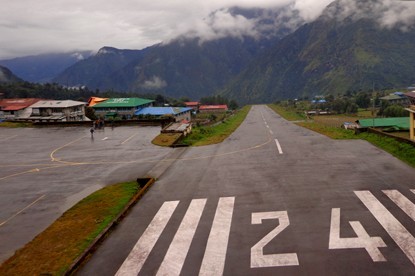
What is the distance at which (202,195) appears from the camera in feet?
76.7

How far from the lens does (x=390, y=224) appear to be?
1745cm

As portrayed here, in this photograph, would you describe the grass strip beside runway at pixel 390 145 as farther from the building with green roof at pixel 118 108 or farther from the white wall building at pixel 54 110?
the building with green roof at pixel 118 108

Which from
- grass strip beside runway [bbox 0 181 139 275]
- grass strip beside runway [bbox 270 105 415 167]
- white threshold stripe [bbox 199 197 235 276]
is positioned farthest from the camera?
grass strip beside runway [bbox 270 105 415 167]

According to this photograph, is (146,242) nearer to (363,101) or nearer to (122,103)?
(122,103)

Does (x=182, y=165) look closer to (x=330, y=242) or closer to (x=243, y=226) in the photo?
(x=243, y=226)

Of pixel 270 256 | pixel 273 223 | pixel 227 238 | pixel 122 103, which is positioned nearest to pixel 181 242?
pixel 227 238

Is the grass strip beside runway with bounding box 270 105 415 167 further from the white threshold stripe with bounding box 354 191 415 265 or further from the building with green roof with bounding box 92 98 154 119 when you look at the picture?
the building with green roof with bounding box 92 98 154 119

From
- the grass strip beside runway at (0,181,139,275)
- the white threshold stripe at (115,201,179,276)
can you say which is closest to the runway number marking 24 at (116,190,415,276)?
the white threshold stripe at (115,201,179,276)

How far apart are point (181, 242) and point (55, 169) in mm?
21795

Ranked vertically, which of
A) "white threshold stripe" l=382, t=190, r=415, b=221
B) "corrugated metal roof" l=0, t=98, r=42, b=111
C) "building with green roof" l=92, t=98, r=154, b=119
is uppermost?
"corrugated metal roof" l=0, t=98, r=42, b=111

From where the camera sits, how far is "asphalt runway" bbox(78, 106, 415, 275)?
48.5 ft

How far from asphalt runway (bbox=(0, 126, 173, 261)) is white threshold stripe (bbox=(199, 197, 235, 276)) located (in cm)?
921

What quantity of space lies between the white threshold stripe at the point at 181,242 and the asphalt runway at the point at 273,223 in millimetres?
42

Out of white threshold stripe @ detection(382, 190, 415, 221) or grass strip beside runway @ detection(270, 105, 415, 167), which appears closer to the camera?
white threshold stripe @ detection(382, 190, 415, 221)
